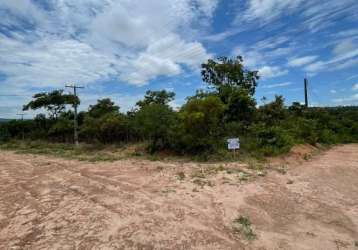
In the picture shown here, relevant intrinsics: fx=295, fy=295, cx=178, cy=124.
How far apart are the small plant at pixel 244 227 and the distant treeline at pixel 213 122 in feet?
25.3

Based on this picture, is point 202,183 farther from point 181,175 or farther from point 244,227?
point 244,227

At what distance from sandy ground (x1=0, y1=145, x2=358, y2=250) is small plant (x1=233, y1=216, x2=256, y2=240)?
8cm

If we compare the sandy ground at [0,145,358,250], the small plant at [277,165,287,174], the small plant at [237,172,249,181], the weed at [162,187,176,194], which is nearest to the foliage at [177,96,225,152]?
the small plant at [277,165,287,174]

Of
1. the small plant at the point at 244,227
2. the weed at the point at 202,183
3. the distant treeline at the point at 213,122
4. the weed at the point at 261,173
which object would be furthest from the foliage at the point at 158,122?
the small plant at the point at 244,227

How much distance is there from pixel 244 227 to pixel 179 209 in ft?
4.52

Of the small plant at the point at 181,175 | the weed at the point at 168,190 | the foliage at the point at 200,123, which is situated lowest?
the weed at the point at 168,190

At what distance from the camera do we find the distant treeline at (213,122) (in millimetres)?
13469

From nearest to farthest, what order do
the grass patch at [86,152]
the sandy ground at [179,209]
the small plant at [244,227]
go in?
the sandy ground at [179,209] → the small plant at [244,227] → the grass patch at [86,152]

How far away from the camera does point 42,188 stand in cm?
782

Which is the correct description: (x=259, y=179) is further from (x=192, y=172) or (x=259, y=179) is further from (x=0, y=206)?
(x=0, y=206)

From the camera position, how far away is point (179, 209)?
5.86 m

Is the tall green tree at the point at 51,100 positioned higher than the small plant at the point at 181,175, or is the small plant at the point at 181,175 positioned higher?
the tall green tree at the point at 51,100

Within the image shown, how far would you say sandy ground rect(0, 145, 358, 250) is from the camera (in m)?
4.53

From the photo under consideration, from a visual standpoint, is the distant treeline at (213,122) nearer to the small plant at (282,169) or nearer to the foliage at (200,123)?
the foliage at (200,123)
